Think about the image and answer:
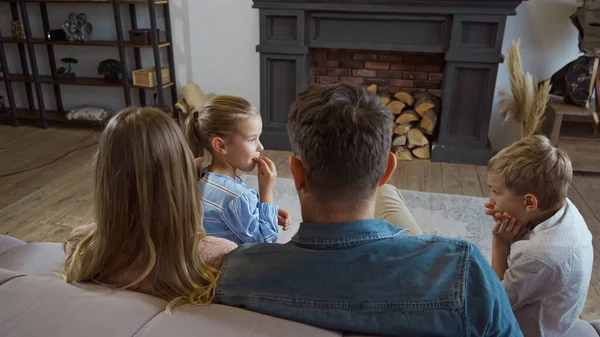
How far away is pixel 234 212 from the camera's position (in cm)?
142

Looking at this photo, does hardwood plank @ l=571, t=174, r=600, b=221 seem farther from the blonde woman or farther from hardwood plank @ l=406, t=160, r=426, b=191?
the blonde woman

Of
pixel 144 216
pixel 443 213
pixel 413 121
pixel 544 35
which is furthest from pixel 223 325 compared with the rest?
pixel 544 35

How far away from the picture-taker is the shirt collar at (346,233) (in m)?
0.84

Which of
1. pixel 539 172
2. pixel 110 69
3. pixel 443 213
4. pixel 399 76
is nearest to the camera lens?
pixel 539 172

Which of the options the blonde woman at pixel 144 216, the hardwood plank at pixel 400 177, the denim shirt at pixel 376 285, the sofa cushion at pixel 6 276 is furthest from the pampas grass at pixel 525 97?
the sofa cushion at pixel 6 276

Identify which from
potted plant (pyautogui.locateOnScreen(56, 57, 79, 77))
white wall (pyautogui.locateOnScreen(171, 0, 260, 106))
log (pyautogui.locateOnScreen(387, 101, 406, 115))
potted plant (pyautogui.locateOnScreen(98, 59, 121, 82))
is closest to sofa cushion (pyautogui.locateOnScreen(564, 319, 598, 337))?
log (pyautogui.locateOnScreen(387, 101, 406, 115))

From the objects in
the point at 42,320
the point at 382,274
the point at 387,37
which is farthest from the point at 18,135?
the point at 382,274

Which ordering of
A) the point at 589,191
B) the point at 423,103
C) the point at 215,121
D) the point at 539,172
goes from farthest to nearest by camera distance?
the point at 423,103 < the point at 589,191 < the point at 215,121 < the point at 539,172

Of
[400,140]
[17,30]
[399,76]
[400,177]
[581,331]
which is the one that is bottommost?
[400,177]

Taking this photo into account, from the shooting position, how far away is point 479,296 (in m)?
0.77

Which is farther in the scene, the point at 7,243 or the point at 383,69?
Answer: the point at 383,69

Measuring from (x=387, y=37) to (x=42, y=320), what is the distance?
3.33 metres

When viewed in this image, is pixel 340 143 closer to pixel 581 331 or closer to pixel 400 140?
pixel 581 331

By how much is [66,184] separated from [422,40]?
9.07 feet
